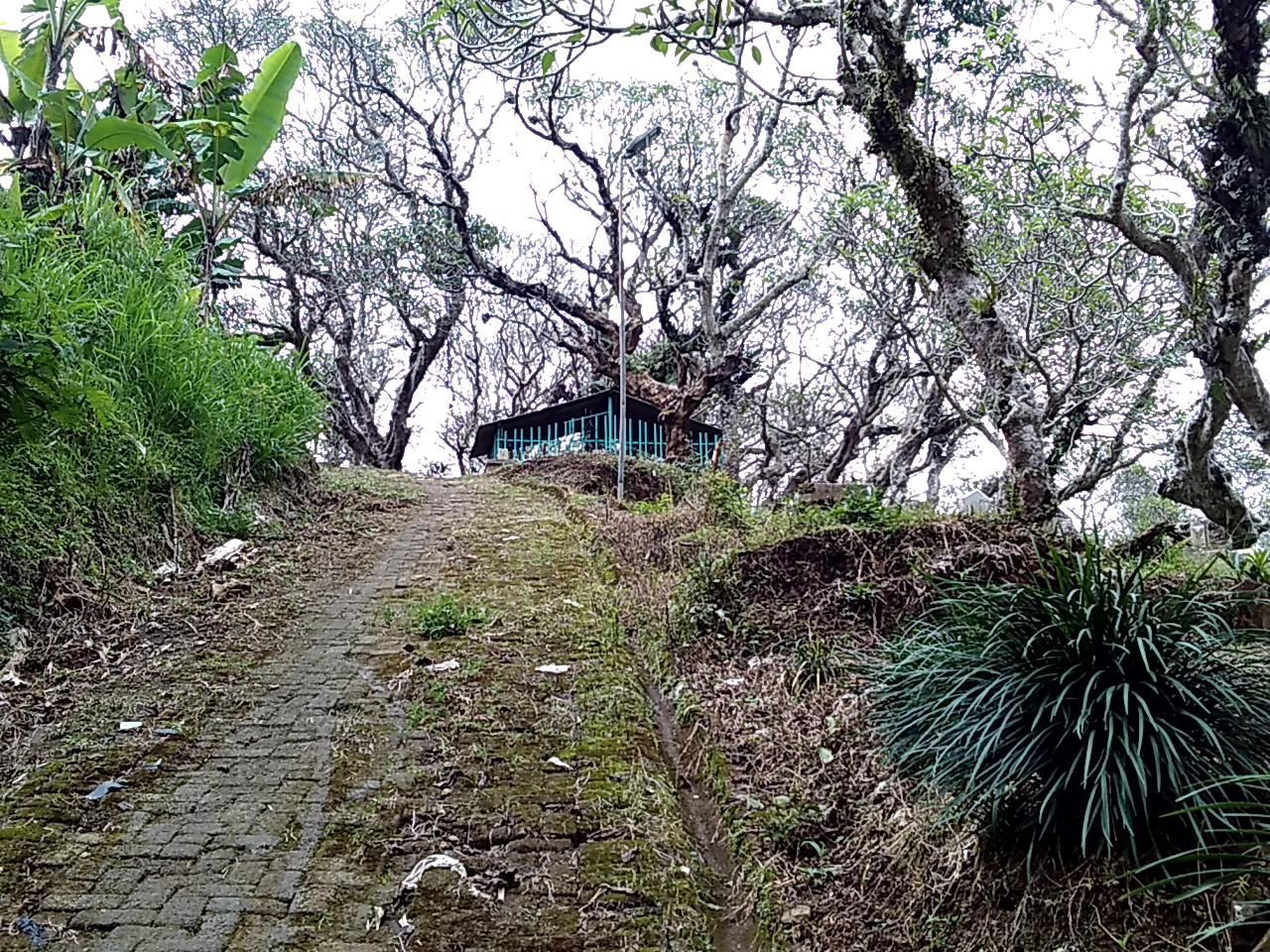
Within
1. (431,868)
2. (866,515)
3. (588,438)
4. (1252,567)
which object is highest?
(588,438)

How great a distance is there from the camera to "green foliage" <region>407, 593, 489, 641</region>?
183 inches

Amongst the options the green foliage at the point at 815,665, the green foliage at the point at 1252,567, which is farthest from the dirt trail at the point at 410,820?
the green foliage at the point at 1252,567

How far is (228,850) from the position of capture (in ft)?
8.80

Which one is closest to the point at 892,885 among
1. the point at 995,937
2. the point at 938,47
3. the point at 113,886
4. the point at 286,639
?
the point at 995,937

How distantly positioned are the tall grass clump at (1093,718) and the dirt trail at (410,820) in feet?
3.01

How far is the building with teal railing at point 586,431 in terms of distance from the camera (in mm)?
16422

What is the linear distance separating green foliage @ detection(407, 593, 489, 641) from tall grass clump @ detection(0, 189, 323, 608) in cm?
172

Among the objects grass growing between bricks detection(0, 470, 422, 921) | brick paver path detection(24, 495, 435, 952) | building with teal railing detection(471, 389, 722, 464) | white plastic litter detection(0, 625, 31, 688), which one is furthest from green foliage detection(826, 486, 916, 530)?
building with teal railing detection(471, 389, 722, 464)

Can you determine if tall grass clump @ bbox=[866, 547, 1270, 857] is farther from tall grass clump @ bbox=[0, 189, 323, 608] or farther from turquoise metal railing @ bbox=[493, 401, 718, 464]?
turquoise metal railing @ bbox=[493, 401, 718, 464]

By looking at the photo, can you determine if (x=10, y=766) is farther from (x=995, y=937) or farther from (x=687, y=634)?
(x=995, y=937)

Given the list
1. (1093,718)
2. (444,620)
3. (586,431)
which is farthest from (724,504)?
(586,431)

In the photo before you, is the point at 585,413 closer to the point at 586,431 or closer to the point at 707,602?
the point at 586,431

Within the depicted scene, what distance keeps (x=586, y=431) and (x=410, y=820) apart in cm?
1436

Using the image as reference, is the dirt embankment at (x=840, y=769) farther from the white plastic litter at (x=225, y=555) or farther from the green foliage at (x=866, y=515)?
the white plastic litter at (x=225, y=555)
